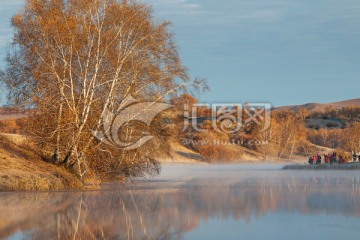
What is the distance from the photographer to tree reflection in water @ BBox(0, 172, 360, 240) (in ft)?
36.1

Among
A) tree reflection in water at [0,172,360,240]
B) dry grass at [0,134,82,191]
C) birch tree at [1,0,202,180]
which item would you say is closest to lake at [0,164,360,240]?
tree reflection in water at [0,172,360,240]

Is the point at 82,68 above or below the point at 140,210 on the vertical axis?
above

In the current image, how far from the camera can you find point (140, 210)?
48.8ft

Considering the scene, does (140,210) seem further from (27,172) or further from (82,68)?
(82,68)

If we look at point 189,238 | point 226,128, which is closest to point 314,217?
point 189,238

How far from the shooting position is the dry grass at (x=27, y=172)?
2261 centimetres

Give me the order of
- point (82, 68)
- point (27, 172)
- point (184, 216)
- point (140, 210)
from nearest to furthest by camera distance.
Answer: point (184, 216)
point (140, 210)
point (27, 172)
point (82, 68)

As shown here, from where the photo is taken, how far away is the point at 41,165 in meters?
25.8

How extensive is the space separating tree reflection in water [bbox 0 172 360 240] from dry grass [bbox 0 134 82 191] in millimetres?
2198

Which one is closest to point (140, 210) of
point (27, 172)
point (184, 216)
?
point (184, 216)

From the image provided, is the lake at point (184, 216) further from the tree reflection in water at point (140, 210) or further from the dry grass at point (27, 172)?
the dry grass at point (27, 172)

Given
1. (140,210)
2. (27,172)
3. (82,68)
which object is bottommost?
(140,210)

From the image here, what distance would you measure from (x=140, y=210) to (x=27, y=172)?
10297mm

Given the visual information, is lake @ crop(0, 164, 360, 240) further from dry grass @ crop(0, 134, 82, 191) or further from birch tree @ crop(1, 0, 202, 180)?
birch tree @ crop(1, 0, 202, 180)
